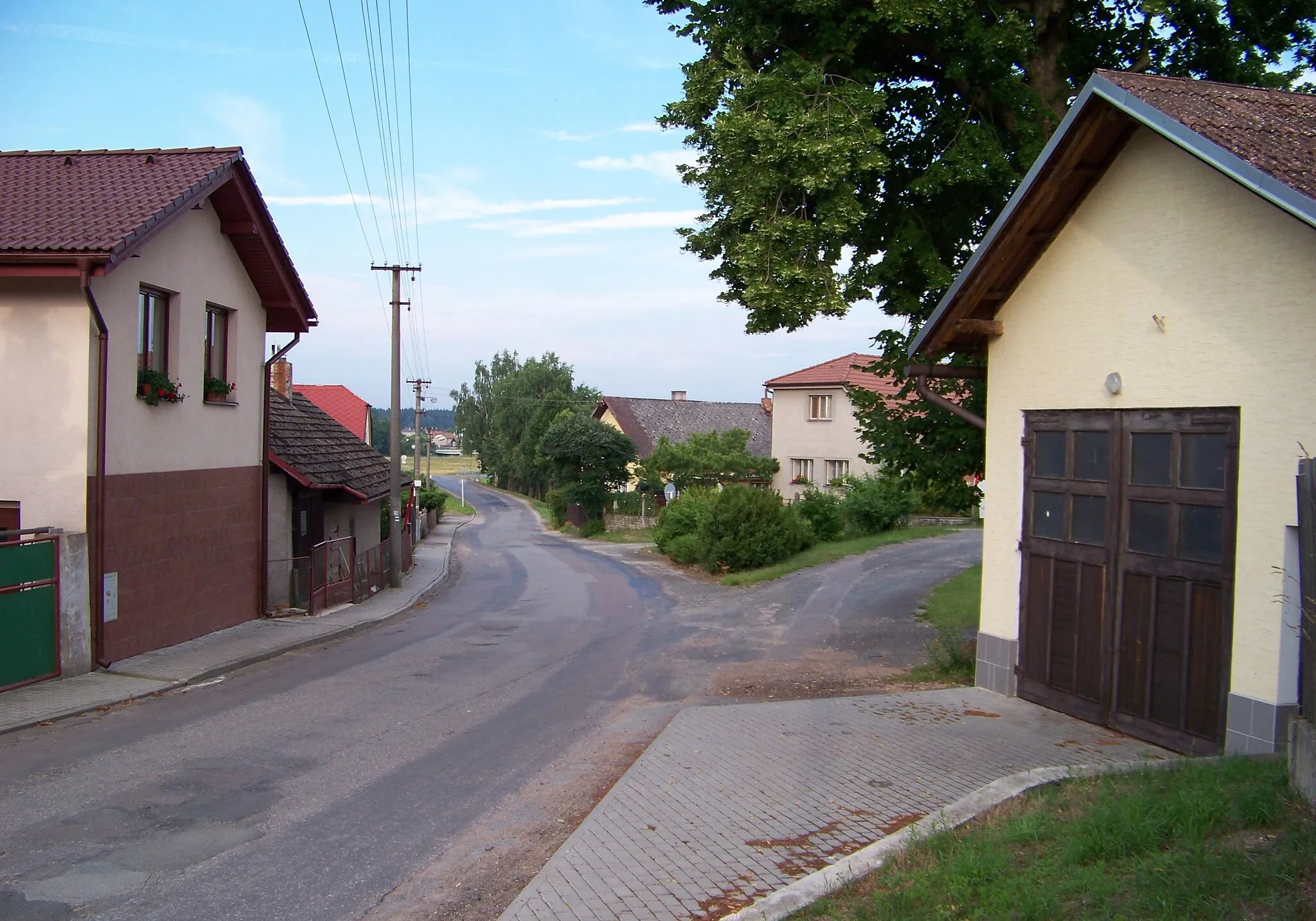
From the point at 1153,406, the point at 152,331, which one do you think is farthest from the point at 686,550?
the point at 1153,406

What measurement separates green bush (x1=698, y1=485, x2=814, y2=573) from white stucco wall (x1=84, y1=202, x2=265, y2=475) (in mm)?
15722

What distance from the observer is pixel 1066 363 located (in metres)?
9.14

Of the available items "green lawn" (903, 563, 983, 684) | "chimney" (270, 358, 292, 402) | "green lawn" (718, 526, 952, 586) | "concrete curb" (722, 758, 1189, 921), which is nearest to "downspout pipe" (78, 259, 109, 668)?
"green lawn" (903, 563, 983, 684)

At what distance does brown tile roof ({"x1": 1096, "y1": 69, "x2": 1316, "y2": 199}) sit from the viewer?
670 centimetres

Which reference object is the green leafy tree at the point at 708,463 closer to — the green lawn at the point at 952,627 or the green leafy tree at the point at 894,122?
the green lawn at the point at 952,627

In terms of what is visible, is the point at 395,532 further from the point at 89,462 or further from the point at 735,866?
the point at 735,866

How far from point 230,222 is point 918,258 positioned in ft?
34.6

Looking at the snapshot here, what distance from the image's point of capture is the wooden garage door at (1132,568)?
762 cm

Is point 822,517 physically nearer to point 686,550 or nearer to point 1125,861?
point 686,550

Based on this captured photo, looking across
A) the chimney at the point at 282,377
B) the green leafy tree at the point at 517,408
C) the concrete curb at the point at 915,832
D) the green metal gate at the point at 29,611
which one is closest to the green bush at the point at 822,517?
the chimney at the point at 282,377

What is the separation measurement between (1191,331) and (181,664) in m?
12.1

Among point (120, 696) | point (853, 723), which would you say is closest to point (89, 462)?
point (120, 696)

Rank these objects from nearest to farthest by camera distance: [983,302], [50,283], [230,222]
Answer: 1. [983,302]
2. [50,283]
3. [230,222]

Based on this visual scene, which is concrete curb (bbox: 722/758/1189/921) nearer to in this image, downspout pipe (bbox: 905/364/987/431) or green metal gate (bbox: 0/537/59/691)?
downspout pipe (bbox: 905/364/987/431)
